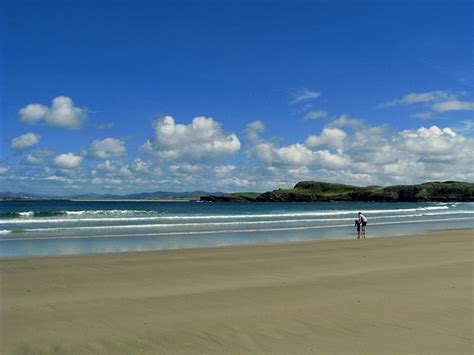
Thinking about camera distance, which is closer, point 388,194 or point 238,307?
point 238,307

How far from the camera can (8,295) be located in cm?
1002

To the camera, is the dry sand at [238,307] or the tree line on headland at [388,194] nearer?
the dry sand at [238,307]

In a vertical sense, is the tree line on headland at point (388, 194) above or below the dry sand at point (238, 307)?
above

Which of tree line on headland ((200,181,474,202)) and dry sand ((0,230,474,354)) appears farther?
tree line on headland ((200,181,474,202))

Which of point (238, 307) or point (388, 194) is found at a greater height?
point (388, 194)

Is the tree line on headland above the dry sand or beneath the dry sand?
above

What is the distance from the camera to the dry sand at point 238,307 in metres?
6.59

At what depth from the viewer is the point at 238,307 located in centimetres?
866

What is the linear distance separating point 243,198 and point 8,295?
182394 mm

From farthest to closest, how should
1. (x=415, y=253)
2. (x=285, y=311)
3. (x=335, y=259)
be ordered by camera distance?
(x=415, y=253), (x=335, y=259), (x=285, y=311)

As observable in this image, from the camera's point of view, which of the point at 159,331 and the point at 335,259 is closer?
the point at 159,331

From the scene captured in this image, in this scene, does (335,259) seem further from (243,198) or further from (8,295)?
(243,198)

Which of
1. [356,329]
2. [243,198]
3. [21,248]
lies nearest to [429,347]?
[356,329]

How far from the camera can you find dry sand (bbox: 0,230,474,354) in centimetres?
659
